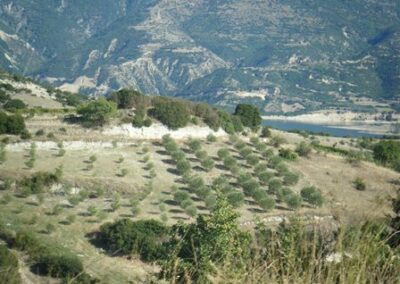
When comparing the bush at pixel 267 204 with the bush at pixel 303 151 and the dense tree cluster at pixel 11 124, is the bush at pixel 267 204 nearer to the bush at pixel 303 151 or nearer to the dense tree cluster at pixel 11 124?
the bush at pixel 303 151

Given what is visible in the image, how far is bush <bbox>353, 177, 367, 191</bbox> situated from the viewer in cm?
4512

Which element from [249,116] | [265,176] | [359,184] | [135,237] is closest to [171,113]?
[265,176]

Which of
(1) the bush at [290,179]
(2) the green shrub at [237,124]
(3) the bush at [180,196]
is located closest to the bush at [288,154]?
(1) the bush at [290,179]

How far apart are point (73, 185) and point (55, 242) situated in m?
10.6

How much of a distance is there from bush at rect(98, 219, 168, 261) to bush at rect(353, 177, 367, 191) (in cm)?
2266

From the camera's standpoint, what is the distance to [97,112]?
47.8 m

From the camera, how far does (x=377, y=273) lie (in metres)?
5.50

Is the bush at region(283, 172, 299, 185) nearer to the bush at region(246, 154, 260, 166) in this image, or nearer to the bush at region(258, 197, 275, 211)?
the bush at region(246, 154, 260, 166)

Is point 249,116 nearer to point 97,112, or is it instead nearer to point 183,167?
point 97,112

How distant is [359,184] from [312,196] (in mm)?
8134

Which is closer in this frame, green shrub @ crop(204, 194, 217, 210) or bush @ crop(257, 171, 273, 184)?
green shrub @ crop(204, 194, 217, 210)

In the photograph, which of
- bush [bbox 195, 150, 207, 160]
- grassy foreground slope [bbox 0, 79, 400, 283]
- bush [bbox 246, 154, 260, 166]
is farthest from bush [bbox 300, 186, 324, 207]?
bush [bbox 195, 150, 207, 160]

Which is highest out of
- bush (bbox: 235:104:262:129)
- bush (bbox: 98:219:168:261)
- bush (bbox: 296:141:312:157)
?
bush (bbox: 235:104:262:129)

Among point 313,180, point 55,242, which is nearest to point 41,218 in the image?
point 55,242
